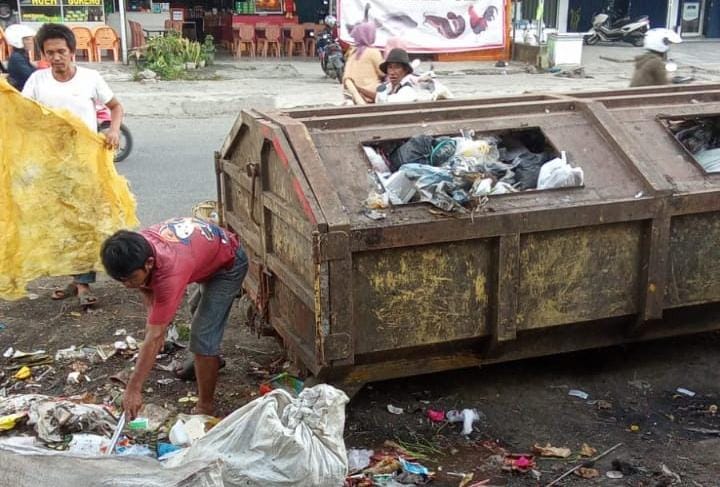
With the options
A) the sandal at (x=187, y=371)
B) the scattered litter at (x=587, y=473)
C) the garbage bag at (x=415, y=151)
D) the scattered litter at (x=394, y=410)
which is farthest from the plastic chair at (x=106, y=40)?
the scattered litter at (x=587, y=473)

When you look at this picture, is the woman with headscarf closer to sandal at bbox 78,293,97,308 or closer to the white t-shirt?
the white t-shirt

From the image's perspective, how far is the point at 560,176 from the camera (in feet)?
13.2

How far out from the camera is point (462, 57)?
58.3ft

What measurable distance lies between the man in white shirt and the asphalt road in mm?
1581

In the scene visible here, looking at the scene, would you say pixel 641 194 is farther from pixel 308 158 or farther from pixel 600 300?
pixel 308 158

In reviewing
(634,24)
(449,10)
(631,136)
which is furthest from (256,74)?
(631,136)

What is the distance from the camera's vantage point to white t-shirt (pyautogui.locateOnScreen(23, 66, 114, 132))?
539cm

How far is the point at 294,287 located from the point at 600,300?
4.70 ft

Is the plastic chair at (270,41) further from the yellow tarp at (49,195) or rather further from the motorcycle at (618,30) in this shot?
the yellow tarp at (49,195)

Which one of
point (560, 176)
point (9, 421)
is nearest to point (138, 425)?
point (9, 421)

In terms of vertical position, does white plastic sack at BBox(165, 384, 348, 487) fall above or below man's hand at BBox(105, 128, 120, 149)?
below

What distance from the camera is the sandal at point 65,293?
567 centimetres

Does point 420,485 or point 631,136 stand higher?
→ point 631,136

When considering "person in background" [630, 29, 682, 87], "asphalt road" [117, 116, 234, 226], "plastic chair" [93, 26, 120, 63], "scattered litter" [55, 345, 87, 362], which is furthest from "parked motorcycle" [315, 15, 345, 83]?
"scattered litter" [55, 345, 87, 362]
